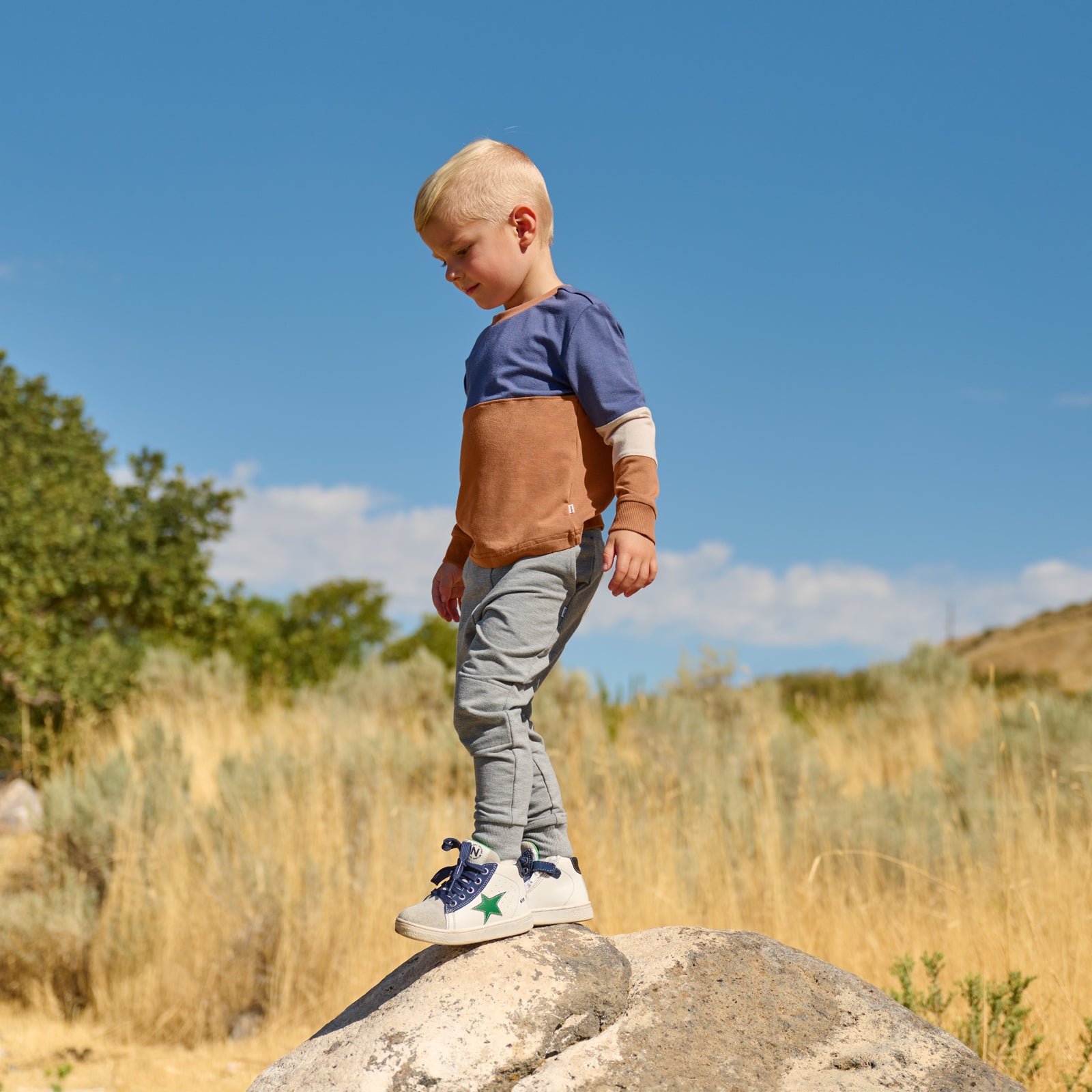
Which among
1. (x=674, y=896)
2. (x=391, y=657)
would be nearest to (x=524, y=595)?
(x=674, y=896)

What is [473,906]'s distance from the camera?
251cm

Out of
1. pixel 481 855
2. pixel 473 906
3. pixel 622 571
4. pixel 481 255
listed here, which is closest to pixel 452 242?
pixel 481 255

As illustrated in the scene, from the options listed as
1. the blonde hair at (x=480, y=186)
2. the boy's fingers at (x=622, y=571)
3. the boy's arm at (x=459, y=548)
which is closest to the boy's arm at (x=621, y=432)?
the boy's fingers at (x=622, y=571)

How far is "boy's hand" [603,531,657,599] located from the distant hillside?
27.2m

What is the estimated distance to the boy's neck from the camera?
2816mm

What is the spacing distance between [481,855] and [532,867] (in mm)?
221

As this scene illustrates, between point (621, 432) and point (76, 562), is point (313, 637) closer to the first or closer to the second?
point (76, 562)

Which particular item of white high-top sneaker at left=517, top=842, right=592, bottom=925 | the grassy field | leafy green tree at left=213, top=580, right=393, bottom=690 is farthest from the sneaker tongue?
leafy green tree at left=213, top=580, right=393, bottom=690

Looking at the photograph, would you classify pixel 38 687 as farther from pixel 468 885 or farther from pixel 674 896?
pixel 468 885

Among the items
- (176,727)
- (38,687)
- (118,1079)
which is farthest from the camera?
(176,727)

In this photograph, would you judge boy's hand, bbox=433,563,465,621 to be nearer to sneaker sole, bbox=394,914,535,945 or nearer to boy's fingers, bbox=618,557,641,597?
boy's fingers, bbox=618,557,641,597

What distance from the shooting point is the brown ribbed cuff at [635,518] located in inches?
101

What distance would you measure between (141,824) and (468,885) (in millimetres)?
5106

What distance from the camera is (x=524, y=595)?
260 cm
